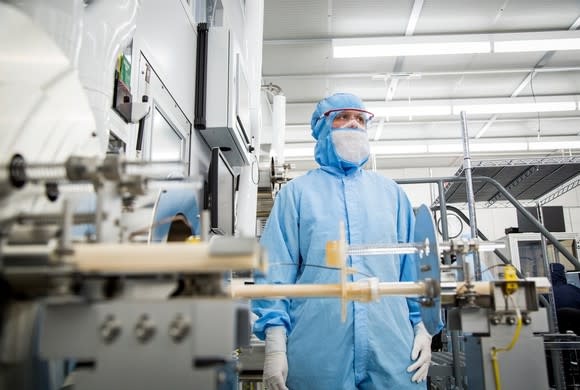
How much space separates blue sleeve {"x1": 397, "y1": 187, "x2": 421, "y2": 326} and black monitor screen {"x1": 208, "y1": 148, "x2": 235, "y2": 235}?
64 centimetres

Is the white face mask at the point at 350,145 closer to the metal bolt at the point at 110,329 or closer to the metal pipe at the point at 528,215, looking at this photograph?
the metal bolt at the point at 110,329

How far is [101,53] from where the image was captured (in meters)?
0.87

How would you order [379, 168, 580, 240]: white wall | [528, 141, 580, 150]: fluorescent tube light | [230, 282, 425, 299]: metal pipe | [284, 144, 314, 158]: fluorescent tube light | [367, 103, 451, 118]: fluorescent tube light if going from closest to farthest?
[230, 282, 425, 299]: metal pipe, [367, 103, 451, 118]: fluorescent tube light, [528, 141, 580, 150]: fluorescent tube light, [284, 144, 314, 158]: fluorescent tube light, [379, 168, 580, 240]: white wall

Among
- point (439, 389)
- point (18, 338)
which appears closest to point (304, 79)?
point (439, 389)

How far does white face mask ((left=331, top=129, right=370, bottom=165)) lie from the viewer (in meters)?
1.53

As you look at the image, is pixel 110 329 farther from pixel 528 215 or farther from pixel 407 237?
pixel 528 215

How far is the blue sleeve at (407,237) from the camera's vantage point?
1.42m

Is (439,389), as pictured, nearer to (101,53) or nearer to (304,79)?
(101,53)

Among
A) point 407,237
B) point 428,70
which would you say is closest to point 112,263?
point 407,237

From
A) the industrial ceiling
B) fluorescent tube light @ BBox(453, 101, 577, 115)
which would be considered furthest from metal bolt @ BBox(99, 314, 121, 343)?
fluorescent tube light @ BBox(453, 101, 577, 115)

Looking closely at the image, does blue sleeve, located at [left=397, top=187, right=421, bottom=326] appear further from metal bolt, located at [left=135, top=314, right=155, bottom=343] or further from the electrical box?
metal bolt, located at [left=135, top=314, right=155, bottom=343]

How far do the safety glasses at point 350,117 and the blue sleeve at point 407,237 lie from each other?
0.93 ft

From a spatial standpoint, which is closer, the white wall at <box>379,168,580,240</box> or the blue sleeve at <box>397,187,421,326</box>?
the blue sleeve at <box>397,187,421,326</box>

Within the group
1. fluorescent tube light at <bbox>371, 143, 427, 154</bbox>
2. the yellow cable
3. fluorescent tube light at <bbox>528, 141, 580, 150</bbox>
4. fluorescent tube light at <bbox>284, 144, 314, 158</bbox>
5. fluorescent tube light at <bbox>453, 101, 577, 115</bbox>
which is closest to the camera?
the yellow cable
